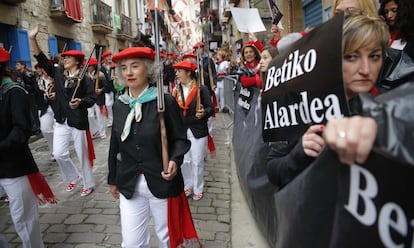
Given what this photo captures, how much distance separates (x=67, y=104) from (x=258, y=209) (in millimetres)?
3166

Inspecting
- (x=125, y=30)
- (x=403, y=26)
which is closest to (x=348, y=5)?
(x=403, y=26)

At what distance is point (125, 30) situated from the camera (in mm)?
27844

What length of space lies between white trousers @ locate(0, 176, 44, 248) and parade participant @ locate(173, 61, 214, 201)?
2188mm

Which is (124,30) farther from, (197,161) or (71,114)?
(197,161)

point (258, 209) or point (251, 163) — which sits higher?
point (251, 163)

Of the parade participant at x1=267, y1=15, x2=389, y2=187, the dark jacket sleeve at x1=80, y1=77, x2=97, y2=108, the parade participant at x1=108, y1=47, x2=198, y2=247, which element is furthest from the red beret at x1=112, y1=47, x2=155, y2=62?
the dark jacket sleeve at x1=80, y1=77, x2=97, y2=108

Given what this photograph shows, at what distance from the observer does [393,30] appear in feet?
8.19

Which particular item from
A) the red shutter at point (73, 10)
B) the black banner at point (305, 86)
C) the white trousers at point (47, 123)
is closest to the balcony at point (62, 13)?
the red shutter at point (73, 10)

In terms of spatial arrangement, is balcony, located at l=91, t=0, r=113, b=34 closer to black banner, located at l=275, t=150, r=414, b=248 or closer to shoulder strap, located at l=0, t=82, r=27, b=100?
shoulder strap, located at l=0, t=82, r=27, b=100

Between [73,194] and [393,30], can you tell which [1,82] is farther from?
[393,30]

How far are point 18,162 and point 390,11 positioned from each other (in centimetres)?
321

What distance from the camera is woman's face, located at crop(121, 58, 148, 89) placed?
109 inches

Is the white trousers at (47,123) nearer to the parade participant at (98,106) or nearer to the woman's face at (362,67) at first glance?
the parade participant at (98,106)

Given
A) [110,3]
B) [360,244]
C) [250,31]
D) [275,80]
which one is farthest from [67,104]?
[110,3]
